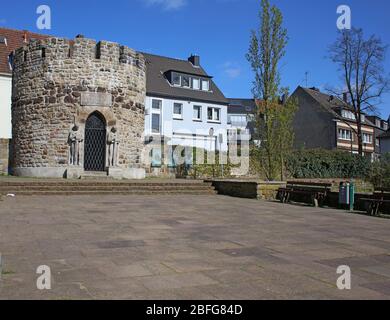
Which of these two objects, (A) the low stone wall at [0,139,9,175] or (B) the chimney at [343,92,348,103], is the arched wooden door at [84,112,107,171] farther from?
(B) the chimney at [343,92,348,103]

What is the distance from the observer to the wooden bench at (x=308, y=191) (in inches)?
555

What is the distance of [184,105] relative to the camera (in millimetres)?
40688

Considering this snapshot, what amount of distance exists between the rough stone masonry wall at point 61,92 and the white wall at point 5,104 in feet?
40.5

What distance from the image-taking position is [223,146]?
44.2m

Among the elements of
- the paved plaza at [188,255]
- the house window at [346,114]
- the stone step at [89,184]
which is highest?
the house window at [346,114]

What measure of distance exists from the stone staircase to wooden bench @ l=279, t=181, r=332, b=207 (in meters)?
3.70

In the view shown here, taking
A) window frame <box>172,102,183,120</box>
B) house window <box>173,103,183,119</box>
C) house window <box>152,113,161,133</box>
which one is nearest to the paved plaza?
house window <box>152,113,161,133</box>

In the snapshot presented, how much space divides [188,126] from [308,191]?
26.9 m

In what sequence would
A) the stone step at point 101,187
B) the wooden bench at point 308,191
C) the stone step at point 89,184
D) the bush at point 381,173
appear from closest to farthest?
the wooden bench at point 308,191 → the stone step at point 101,187 → the stone step at point 89,184 → the bush at point 381,173

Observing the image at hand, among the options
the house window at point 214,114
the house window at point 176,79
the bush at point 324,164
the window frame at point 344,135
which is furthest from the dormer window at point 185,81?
the window frame at point 344,135

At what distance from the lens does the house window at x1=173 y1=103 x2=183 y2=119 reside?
40.3 metres

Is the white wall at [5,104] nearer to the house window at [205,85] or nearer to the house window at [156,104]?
the house window at [156,104]

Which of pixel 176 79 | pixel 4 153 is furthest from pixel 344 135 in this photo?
pixel 4 153

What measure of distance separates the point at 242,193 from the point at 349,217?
6.16 m
